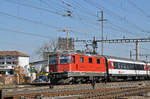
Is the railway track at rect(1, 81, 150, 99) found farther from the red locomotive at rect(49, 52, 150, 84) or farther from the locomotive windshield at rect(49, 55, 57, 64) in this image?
the locomotive windshield at rect(49, 55, 57, 64)

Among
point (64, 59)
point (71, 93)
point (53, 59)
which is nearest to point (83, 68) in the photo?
point (64, 59)

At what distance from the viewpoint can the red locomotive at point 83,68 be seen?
26.6 m

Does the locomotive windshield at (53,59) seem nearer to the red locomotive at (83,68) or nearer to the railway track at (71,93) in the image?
the red locomotive at (83,68)

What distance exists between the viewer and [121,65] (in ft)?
117

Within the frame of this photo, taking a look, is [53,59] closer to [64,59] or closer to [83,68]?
[64,59]

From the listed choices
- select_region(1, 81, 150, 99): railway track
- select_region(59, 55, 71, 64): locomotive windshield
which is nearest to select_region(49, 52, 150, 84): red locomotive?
select_region(59, 55, 71, 64): locomotive windshield

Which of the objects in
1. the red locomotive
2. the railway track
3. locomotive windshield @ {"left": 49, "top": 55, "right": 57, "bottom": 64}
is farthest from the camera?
locomotive windshield @ {"left": 49, "top": 55, "right": 57, "bottom": 64}

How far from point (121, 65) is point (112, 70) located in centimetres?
302

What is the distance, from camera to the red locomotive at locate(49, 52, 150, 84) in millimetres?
26625

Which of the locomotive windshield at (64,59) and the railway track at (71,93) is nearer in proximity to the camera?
the railway track at (71,93)

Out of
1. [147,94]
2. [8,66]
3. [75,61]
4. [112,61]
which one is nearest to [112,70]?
[112,61]

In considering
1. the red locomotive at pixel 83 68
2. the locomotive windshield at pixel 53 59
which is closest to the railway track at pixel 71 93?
Answer: the red locomotive at pixel 83 68

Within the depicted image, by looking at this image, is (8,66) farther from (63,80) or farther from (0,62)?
(63,80)

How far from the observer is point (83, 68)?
91.4 feet
